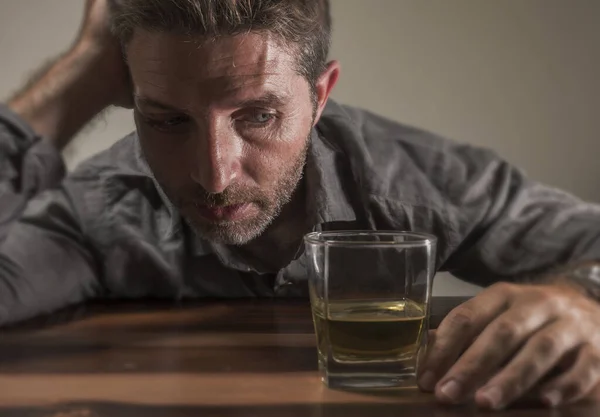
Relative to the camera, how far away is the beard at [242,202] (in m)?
0.92

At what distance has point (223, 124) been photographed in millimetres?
861

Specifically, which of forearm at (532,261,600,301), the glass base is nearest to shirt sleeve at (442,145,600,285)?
forearm at (532,261,600,301)

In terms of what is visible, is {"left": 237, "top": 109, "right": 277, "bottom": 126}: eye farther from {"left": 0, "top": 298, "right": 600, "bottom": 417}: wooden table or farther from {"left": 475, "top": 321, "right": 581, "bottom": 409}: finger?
{"left": 475, "top": 321, "right": 581, "bottom": 409}: finger

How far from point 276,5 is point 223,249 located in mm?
374

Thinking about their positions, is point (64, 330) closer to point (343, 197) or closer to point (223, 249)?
point (223, 249)

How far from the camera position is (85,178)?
1052 mm

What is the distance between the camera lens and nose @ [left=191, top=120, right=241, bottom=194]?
862 mm

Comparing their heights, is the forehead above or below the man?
above

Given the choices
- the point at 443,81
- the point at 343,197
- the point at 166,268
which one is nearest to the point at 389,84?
the point at 443,81

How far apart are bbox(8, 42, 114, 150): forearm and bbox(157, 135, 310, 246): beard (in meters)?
0.17

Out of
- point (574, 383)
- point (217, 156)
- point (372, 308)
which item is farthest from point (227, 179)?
point (574, 383)

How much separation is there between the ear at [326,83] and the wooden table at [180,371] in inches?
13.9

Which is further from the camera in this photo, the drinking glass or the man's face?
the man's face

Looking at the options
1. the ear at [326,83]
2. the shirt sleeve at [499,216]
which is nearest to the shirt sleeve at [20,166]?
the ear at [326,83]
